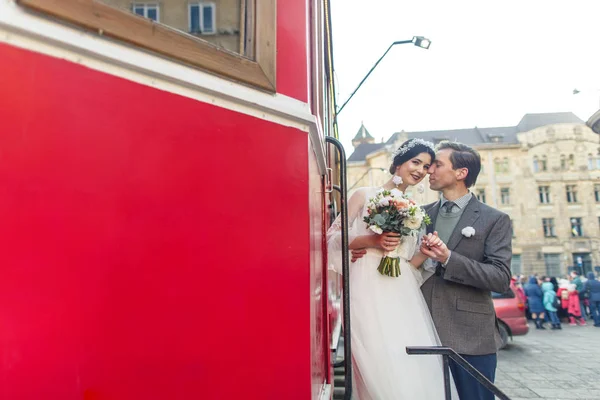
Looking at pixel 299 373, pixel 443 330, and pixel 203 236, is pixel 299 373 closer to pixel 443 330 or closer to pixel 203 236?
pixel 203 236

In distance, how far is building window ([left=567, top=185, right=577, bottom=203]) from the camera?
40.9m

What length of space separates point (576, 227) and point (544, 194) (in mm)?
3904

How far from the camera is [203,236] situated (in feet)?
3.19

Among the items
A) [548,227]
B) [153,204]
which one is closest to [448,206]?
[153,204]

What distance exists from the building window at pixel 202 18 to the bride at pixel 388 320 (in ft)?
4.56

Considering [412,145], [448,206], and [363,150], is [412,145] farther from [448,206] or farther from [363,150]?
[363,150]

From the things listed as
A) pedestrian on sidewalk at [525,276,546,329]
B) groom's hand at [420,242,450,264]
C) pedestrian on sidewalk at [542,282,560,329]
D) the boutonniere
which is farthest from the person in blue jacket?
groom's hand at [420,242,450,264]

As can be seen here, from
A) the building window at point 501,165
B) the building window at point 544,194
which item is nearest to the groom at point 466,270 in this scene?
the building window at point 501,165

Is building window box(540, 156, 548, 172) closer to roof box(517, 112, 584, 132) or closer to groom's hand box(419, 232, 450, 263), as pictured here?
roof box(517, 112, 584, 132)

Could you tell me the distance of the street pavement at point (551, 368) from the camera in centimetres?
535

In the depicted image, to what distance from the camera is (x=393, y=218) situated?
253 centimetres

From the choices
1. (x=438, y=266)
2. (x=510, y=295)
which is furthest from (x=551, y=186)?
(x=438, y=266)

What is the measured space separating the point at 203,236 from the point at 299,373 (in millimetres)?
428

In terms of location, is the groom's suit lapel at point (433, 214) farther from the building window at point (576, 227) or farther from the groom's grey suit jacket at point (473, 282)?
the building window at point (576, 227)
